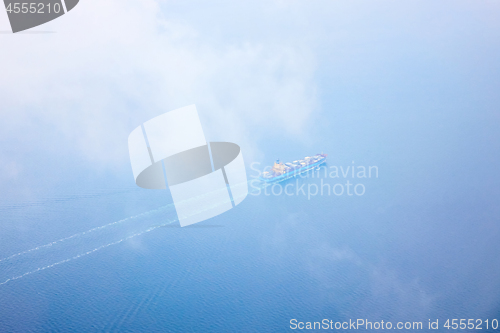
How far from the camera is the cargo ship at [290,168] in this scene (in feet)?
21.1

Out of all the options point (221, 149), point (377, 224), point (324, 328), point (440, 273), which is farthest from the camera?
point (221, 149)

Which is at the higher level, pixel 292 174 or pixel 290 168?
pixel 290 168

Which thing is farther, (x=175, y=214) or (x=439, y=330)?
(x=175, y=214)

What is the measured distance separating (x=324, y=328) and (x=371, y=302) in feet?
2.15

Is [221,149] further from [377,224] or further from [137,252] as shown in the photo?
[377,224]

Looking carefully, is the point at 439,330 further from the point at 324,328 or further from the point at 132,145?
the point at 132,145

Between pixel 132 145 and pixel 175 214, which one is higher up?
pixel 132 145

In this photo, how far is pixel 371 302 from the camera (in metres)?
4.11

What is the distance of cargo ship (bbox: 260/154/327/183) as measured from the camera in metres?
6.42

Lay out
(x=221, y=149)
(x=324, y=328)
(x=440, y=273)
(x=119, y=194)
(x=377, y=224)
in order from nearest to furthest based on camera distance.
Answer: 1. (x=324, y=328)
2. (x=440, y=273)
3. (x=377, y=224)
4. (x=119, y=194)
5. (x=221, y=149)

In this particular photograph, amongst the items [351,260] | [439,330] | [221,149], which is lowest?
[439,330]

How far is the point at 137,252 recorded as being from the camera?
488 cm

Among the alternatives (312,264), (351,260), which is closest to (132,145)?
(312,264)

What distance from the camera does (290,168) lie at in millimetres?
6629
